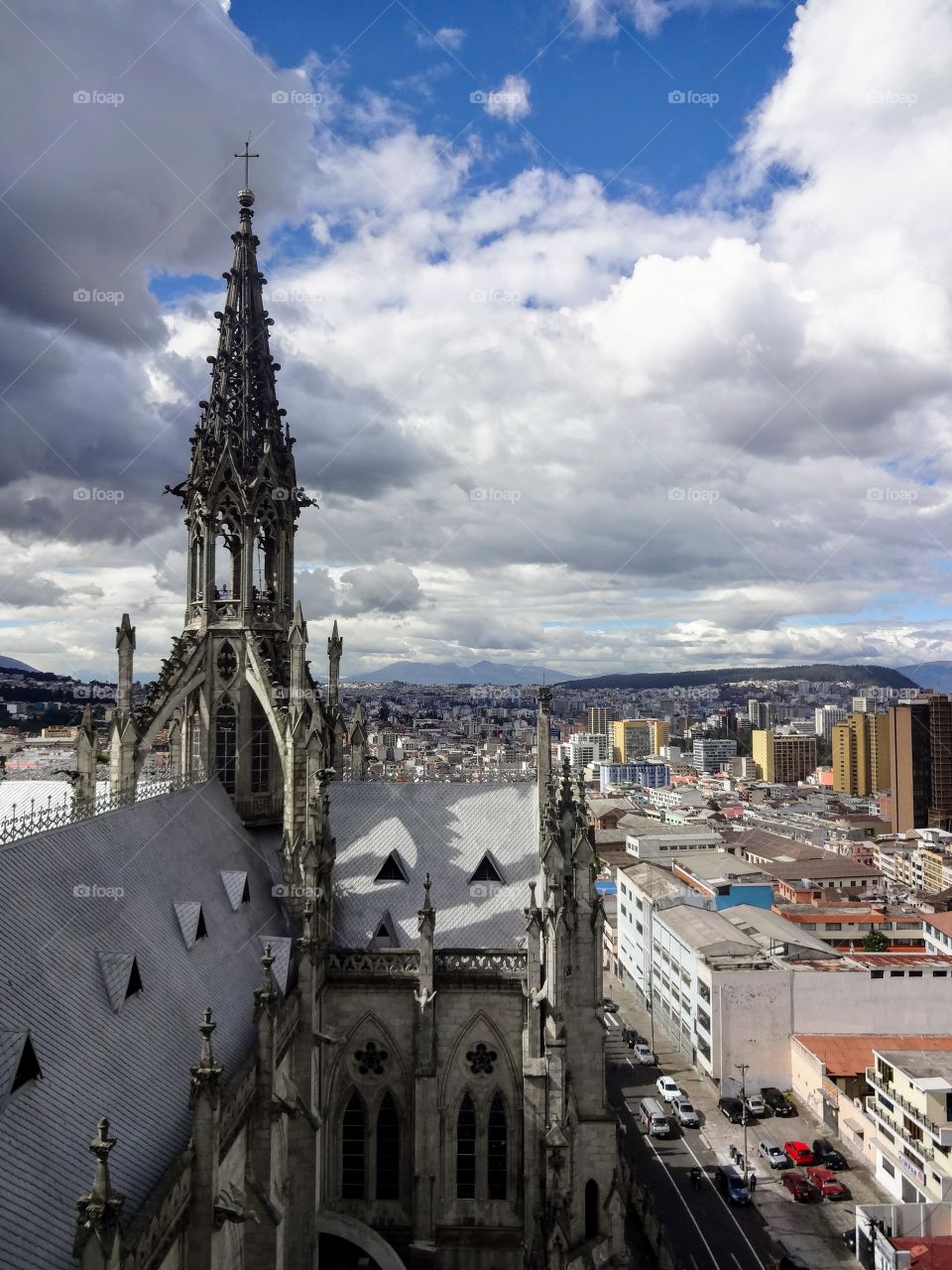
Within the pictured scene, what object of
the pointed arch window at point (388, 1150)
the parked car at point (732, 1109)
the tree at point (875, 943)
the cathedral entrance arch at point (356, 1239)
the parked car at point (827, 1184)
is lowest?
the parked car at point (732, 1109)

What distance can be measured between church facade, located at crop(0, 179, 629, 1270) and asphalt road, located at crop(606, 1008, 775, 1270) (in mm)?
16117

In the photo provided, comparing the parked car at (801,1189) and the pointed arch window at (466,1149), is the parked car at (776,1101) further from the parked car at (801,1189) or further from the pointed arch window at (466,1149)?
the pointed arch window at (466,1149)

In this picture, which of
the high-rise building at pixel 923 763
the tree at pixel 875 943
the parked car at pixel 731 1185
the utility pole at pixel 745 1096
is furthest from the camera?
the high-rise building at pixel 923 763

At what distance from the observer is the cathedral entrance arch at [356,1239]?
28.2 metres

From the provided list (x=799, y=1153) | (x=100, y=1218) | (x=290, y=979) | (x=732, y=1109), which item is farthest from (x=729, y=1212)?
(x=100, y=1218)

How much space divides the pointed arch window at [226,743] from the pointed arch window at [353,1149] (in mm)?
12471

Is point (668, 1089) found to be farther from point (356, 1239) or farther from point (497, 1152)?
point (356, 1239)

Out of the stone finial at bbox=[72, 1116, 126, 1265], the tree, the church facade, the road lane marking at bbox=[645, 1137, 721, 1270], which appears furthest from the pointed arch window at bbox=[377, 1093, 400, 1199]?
the tree

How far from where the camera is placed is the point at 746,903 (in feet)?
279

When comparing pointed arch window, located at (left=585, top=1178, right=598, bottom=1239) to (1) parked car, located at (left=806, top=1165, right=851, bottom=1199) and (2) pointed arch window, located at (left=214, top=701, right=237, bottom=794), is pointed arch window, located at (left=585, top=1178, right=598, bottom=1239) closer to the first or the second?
(2) pointed arch window, located at (left=214, top=701, right=237, bottom=794)

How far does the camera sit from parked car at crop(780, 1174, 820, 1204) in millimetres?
46844

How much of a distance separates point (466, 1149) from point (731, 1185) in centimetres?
2459

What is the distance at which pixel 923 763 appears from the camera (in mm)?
167875

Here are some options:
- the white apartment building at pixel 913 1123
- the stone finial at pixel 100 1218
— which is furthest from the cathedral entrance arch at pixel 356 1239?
the white apartment building at pixel 913 1123
